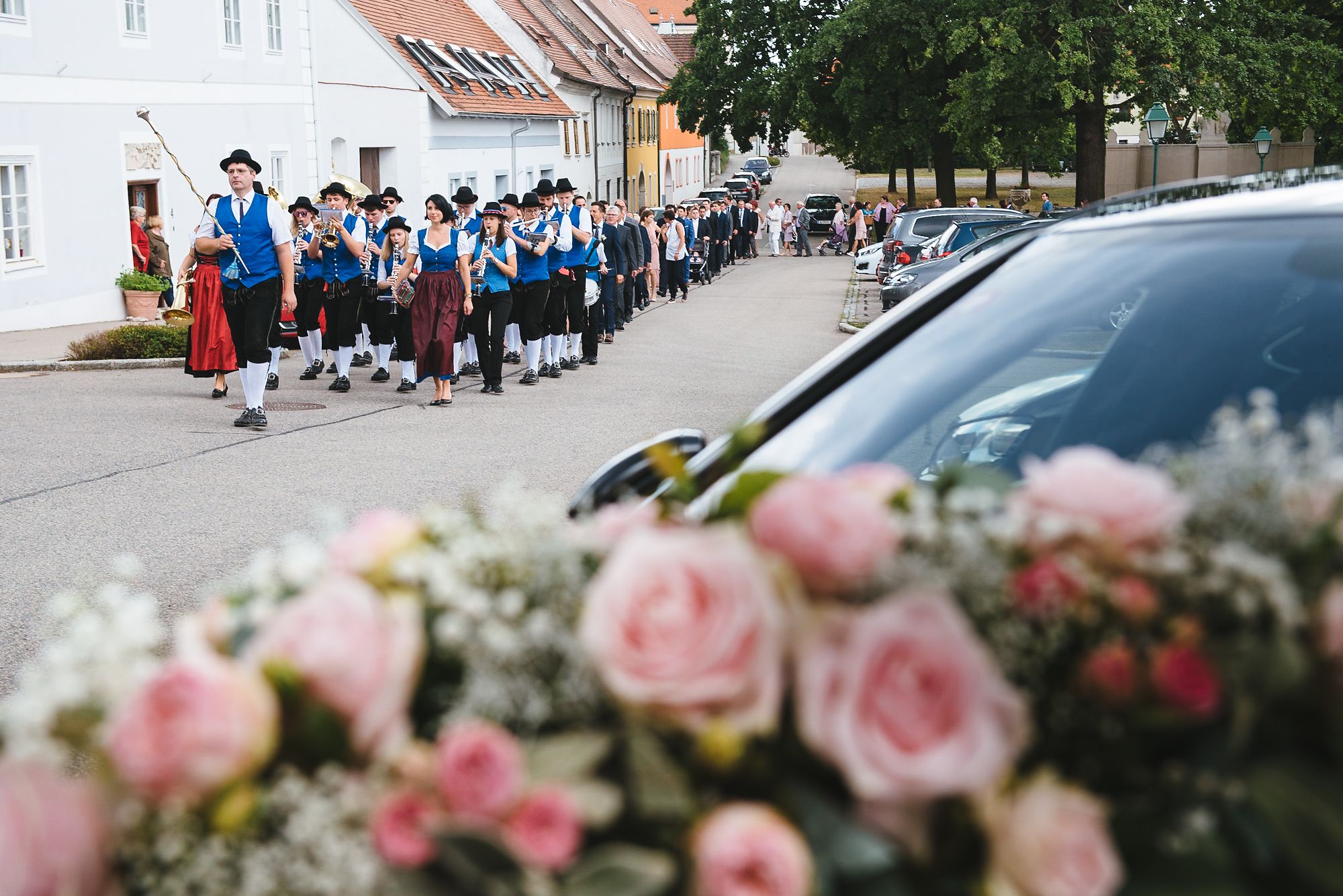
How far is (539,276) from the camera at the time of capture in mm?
17375

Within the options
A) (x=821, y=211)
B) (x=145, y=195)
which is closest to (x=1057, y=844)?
(x=145, y=195)

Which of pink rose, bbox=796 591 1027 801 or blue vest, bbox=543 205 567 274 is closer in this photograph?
pink rose, bbox=796 591 1027 801

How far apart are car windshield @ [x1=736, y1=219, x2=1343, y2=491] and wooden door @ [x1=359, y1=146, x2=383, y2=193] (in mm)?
35409

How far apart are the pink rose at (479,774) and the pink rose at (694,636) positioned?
103mm

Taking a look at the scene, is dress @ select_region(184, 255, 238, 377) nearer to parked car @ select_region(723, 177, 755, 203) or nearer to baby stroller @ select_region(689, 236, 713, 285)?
baby stroller @ select_region(689, 236, 713, 285)

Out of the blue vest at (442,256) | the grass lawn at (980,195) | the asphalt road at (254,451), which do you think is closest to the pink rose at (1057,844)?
the asphalt road at (254,451)

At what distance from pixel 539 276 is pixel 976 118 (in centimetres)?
2842

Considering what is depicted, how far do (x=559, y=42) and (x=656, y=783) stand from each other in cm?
6063

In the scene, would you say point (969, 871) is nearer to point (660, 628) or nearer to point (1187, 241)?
point (660, 628)

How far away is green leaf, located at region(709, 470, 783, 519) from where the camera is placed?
57.9 inches

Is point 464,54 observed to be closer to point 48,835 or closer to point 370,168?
point 370,168

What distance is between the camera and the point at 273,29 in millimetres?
30250

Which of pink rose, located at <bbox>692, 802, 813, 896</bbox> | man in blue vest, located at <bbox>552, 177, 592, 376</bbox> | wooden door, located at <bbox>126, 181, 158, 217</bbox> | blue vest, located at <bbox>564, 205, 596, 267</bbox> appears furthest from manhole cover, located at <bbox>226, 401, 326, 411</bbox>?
pink rose, located at <bbox>692, 802, 813, 896</bbox>

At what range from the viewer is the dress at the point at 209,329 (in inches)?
553
